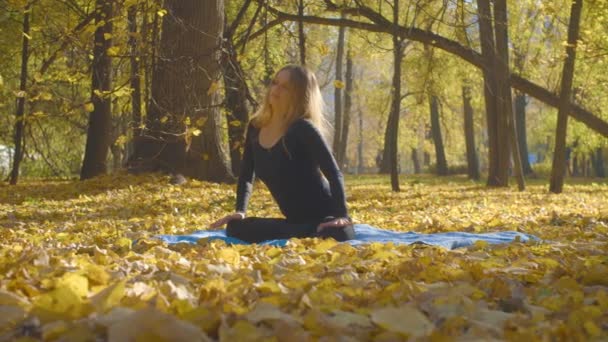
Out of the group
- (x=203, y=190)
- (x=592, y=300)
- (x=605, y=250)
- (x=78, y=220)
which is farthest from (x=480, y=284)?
(x=203, y=190)

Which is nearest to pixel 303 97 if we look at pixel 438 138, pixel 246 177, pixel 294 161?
pixel 294 161

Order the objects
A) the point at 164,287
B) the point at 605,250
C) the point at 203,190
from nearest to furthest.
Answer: the point at 164,287 < the point at 605,250 < the point at 203,190

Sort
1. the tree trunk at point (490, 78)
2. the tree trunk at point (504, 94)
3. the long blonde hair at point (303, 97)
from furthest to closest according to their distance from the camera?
the tree trunk at point (490, 78)
the tree trunk at point (504, 94)
the long blonde hair at point (303, 97)

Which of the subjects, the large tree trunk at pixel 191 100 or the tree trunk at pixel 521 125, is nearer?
the large tree trunk at pixel 191 100

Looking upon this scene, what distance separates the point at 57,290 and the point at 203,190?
7.86 meters

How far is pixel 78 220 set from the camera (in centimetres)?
661

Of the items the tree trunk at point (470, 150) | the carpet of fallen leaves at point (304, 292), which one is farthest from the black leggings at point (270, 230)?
the tree trunk at point (470, 150)

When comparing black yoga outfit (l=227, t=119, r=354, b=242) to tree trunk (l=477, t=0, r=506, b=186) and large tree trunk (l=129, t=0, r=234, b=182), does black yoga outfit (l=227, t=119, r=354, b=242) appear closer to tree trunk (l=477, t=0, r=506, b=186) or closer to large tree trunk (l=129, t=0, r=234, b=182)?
large tree trunk (l=129, t=0, r=234, b=182)

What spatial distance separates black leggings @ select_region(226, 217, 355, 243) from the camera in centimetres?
475

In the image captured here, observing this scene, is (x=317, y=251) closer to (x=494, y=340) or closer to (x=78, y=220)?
(x=494, y=340)

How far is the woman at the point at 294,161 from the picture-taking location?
15.6 feet

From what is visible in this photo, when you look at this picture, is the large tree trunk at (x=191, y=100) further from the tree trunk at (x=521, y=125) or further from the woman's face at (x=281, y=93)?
the tree trunk at (x=521, y=125)

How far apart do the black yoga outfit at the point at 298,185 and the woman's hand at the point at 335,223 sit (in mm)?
125

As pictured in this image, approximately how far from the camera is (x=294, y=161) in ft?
16.0
